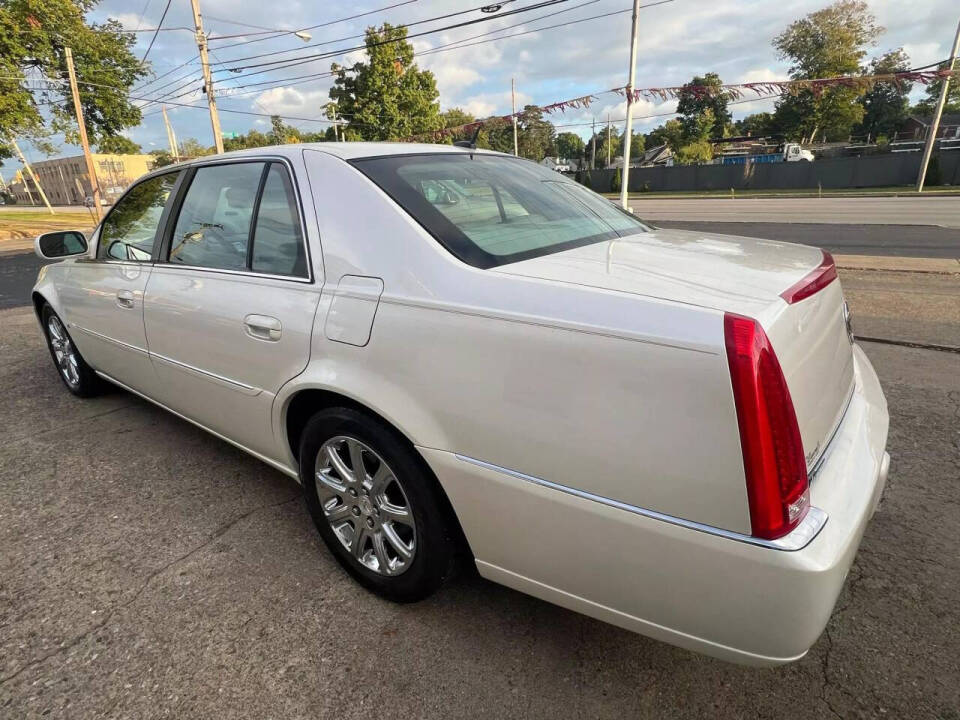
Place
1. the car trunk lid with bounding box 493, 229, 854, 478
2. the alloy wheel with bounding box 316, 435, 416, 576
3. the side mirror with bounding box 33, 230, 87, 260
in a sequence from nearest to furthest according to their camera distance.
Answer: the car trunk lid with bounding box 493, 229, 854, 478 < the alloy wheel with bounding box 316, 435, 416, 576 < the side mirror with bounding box 33, 230, 87, 260

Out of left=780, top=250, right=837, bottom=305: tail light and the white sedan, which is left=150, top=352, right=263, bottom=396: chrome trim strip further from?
left=780, top=250, right=837, bottom=305: tail light

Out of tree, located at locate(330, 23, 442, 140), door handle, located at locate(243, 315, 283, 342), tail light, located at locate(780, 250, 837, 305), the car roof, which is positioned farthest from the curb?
tree, located at locate(330, 23, 442, 140)

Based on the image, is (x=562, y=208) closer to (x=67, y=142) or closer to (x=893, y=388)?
(x=893, y=388)

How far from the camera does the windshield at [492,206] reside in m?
1.86

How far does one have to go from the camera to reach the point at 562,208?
244 centimetres

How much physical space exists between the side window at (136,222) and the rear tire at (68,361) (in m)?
0.93

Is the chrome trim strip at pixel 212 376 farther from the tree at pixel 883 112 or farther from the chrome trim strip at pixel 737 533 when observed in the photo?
the tree at pixel 883 112

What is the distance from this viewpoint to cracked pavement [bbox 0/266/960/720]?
1704mm

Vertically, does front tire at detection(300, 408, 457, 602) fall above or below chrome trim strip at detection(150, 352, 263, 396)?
below

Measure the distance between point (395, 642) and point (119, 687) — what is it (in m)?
0.86

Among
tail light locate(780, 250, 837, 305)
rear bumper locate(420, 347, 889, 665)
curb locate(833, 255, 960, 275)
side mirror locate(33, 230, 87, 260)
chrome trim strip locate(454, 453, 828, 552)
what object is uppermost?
tail light locate(780, 250, 837, 305)

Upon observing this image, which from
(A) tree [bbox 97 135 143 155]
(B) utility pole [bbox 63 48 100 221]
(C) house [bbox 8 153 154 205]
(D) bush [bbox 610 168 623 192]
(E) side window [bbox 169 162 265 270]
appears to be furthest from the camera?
(C) house [bbox 8 153 154 205]

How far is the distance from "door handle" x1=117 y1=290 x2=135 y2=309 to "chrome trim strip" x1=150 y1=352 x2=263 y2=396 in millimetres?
332

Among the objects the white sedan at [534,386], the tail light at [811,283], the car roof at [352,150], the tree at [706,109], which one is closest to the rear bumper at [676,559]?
the white sedan at [534,386]
